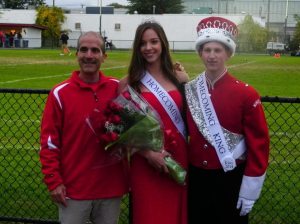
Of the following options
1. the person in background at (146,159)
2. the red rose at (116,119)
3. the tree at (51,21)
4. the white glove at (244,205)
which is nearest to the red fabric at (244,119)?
the white glove at (244,205)

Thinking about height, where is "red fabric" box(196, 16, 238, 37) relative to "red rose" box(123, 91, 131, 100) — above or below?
above

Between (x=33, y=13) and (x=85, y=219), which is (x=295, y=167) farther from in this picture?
(x=33, y=13)

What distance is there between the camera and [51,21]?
62781 mm

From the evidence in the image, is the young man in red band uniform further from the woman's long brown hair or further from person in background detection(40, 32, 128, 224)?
person in background detection(40, 32, 128, 224)

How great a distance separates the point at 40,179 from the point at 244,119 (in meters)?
3.41

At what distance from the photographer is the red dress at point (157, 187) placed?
3.37m

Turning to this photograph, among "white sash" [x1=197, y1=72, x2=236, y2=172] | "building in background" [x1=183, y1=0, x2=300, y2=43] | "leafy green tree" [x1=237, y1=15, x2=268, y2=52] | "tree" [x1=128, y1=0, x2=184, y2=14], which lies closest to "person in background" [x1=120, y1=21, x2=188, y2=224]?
"white sash" [x1=197, y1=72, x2=236, y2=172]

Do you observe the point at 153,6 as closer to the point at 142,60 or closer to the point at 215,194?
the point at 142,60

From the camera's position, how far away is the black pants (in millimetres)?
3225

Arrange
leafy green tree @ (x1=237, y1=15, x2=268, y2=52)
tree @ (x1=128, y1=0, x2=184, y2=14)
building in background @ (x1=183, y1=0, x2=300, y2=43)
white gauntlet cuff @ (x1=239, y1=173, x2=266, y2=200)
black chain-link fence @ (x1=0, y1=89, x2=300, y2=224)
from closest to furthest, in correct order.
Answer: white gauntlet cuff @ (x1=239, y1=173, x2=266, y2=200), black chain-link fence @ (x1=0, y1=89, x2=300, y2=224), leafy green tree @ (x1=237, y1=15, x2=268, y2=52), tree @ (x1=128, y1=0, x2=184, y2=14), building in background @ (x1=183, y1=0, x2=300, y2=43)

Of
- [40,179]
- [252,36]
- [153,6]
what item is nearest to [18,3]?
[153,6]

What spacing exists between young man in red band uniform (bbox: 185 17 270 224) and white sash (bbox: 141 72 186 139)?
10 cm

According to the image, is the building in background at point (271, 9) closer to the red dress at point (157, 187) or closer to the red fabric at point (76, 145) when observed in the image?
the red dress at point (157, 187)

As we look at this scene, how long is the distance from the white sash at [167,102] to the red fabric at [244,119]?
23 centimetres
